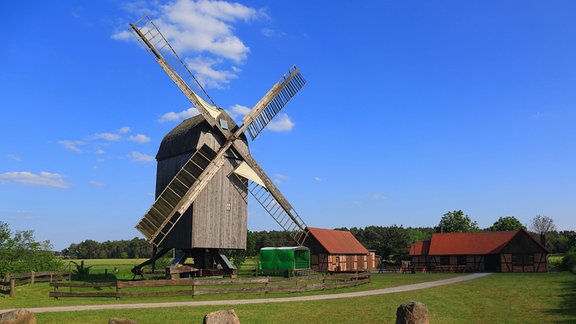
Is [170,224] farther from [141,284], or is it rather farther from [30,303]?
[30,303]

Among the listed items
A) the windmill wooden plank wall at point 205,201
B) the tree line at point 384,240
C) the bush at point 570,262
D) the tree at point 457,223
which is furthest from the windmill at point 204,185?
the tree at point 457,223

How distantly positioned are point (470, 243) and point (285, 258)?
86.7ft

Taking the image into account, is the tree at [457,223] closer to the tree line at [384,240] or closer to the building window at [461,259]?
the tree line at [384,240]

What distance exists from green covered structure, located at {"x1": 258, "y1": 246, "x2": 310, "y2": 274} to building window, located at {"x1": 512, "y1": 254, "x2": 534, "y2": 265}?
78.8 ft

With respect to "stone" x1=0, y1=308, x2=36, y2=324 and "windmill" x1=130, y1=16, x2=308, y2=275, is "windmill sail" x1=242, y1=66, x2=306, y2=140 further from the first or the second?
"stone" x1=0, y1=308, x2=36, y2=324

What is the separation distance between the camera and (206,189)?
88.8ft

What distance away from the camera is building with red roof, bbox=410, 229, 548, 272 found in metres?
46.9

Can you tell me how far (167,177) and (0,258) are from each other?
1118 centimetres

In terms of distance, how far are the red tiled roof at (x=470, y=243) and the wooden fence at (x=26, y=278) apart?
3879 cm

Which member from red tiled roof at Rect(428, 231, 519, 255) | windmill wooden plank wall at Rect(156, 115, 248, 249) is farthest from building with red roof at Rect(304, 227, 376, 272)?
windmill wooden plank wall at Rect(156, 115, 248, 249)

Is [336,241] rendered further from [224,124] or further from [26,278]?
[26,278]

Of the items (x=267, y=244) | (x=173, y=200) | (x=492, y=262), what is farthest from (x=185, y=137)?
(x=267, y=244)

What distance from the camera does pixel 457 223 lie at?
85.4 m

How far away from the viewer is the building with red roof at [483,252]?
46938 mm
